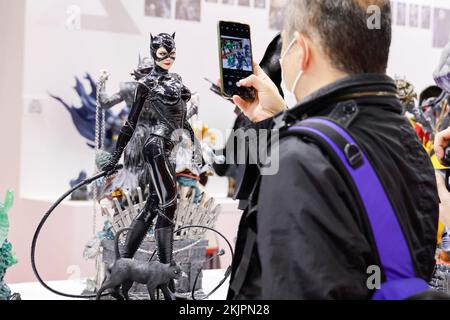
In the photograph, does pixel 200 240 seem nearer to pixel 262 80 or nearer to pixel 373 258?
pixel 262 80

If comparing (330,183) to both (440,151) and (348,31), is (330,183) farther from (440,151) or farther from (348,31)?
(440,151)

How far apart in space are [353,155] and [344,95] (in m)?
0.13

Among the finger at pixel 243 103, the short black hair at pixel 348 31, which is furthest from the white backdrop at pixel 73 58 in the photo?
the short black hair at pixel 348 31

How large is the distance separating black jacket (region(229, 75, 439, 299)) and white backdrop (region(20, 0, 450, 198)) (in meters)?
2.83

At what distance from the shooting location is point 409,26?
17.3ft

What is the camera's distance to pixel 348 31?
102cm

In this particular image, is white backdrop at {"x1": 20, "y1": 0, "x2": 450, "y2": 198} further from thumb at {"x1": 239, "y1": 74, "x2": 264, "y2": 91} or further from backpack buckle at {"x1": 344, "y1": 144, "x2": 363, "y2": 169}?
backpack buckle at {"x1": 344, "y1": 144, "x2": 363, "y2": 169}

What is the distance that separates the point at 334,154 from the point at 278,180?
96 millimetres

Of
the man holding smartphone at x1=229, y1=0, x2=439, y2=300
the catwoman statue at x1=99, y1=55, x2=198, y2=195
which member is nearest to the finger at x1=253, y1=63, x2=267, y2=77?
the man holding smartphone at x1=229, y1=0, x2=439, y2=300

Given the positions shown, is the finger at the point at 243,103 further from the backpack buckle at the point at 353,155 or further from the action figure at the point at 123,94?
the action figure at the point at 123,94

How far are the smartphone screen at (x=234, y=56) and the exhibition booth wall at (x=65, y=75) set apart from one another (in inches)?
77.0

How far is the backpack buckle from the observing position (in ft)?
3.06

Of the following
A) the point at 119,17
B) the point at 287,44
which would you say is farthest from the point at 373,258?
the point at 119,17
